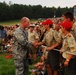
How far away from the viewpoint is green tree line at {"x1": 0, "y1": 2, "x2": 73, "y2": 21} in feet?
323

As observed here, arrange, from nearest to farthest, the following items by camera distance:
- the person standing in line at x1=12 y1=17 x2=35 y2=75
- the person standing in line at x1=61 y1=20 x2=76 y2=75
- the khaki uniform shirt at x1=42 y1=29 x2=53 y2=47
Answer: the person standing in line at x1=61 y1=20 x2=76 y2=75, the person standing in line at x1=12 y1=17 x2=35 y2=75, the khaki uniform shirt at x1=42 y1=29 x2=53 y2=47

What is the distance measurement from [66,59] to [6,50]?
12.9 m

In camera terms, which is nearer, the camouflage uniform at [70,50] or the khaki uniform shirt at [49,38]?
the camouflage uniform at [70,50]

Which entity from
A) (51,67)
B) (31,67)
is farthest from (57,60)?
(31,67)

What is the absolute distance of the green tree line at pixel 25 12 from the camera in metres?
98.5

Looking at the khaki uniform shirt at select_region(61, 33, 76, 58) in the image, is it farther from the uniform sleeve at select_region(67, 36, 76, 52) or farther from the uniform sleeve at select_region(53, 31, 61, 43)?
the uniform sleeve at select_region(53, 31, 61, 43)

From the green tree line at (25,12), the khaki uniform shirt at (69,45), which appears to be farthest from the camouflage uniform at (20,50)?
the green tree line at (25,12)

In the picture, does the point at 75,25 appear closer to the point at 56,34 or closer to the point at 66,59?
the point at 56,34

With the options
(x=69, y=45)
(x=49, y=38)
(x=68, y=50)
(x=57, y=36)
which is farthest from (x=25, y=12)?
(x=69, y=45)

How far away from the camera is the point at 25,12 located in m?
106

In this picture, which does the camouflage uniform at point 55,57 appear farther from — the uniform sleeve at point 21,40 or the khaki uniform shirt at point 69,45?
the khaki uniform shirt at point 69,45

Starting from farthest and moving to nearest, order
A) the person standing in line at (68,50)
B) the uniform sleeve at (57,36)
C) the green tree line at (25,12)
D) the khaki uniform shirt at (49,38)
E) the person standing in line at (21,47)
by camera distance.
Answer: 1. the green tree line at (25,12)
2. the khaki uniform shirt at (49,38)
3. the person standing in line at (21,47)
4. the uniform sleeve at (57,36)
5. the person standing in line at (68,50)

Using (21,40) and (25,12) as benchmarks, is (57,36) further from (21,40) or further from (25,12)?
(25,12)

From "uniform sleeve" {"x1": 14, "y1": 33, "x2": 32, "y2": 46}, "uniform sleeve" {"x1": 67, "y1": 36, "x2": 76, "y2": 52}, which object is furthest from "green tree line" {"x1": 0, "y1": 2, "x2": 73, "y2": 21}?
"uniform sleeve" {"x1": 67, "y1": 36, "x2": 76, "y2": 52}
